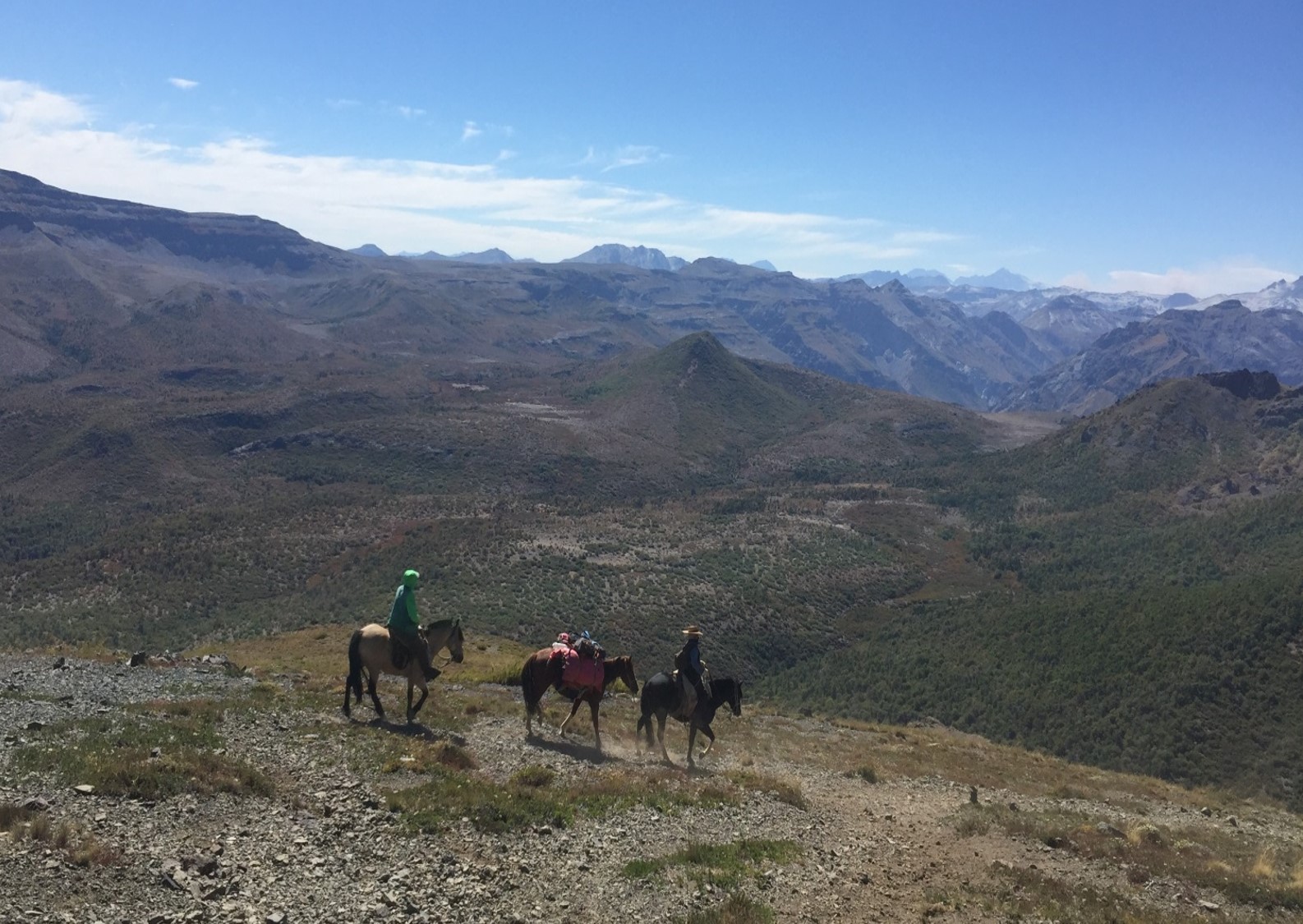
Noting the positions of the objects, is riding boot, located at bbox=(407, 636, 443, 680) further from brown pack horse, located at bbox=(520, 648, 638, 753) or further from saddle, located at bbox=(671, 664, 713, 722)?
saddle, located at bbox=(671, 664, 713, 722)

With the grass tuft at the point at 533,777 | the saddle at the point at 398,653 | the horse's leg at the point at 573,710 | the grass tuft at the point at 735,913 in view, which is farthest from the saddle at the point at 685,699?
the grass tuft at the point at 735,913

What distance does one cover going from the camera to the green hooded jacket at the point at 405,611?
21.9 metres

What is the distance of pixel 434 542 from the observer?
97.9 metres

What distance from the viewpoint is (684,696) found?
2370cm

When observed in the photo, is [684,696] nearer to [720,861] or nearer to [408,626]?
[408,626]

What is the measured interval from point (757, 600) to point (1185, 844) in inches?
2516

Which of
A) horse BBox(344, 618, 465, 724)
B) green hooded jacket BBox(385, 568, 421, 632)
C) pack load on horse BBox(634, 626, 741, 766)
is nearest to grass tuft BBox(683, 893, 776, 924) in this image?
pack load on horse BBox(634, 626, 741, 766)

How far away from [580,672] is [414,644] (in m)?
4.90

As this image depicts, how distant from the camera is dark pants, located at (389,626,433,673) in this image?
869 inches

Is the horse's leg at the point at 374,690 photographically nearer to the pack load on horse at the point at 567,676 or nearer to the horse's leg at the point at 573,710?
the pack load on horse at the point at 567,676

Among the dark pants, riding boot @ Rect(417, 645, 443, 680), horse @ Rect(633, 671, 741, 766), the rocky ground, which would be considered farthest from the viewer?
horse @ Rect(633, 671, 741, 766)

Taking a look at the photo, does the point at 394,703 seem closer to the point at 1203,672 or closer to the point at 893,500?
the point at 1203,672

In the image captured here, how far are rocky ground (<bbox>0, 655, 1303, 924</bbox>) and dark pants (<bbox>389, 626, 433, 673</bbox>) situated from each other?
1821mm

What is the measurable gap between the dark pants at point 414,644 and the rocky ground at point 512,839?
5.98 ft
